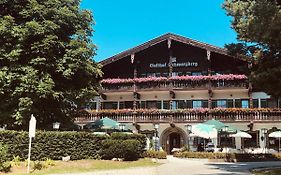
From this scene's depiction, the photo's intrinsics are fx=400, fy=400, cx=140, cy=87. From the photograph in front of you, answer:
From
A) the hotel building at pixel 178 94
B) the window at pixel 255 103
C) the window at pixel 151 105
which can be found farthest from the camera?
the window at pixel 151 105

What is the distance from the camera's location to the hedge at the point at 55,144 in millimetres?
21328

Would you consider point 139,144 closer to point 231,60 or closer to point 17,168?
point 17,168

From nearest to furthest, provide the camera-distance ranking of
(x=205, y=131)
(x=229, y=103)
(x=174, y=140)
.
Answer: (x=205, y=131), (x=229, y=103), (x=174, y=140)

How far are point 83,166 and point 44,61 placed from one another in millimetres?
6487

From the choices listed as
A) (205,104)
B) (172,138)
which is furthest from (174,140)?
(205,104)

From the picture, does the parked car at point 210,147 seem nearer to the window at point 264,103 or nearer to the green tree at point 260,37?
the window at point 264,103

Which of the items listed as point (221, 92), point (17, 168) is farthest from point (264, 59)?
point (221, 92)

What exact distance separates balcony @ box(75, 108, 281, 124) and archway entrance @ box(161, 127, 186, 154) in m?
1.71

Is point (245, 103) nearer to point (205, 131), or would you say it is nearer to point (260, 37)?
point (205, 131)

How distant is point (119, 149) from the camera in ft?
76.8

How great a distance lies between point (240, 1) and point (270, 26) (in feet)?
15.9

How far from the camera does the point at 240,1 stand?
20.6 metres

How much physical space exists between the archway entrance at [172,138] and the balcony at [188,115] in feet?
5.61

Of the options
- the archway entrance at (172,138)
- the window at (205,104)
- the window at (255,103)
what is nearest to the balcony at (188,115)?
the archway entrance at (172,138)
